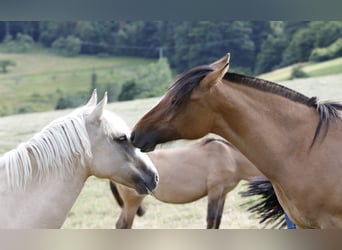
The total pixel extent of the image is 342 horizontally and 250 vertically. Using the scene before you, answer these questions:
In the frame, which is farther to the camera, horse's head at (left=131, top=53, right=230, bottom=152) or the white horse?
horse's head at (left=131, top=53, right=230, bottom=152)

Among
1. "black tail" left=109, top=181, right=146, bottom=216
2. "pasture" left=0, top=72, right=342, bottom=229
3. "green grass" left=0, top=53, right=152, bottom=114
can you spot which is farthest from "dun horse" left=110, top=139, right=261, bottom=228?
"green grass" left=0, top=53, right=152, bottom=114

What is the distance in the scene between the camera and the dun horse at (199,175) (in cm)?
412

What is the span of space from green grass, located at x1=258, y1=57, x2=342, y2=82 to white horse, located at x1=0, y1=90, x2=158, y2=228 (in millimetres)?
2737

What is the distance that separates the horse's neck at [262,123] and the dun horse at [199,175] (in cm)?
198

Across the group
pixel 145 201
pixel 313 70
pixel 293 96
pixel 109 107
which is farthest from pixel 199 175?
pixel 293 96

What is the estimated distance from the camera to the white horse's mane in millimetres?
1982

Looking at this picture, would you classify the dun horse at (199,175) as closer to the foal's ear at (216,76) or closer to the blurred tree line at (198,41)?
the blurred tree line at (198,41)

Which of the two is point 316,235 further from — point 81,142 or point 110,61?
point 110,61

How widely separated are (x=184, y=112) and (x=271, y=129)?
1.01 ft

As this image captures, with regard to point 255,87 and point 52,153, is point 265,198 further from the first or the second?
point 52,153

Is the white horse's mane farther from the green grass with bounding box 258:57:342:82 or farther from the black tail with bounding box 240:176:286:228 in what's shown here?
the green grass with bounding box 258:57:342:82

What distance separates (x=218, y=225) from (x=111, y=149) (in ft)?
7.03

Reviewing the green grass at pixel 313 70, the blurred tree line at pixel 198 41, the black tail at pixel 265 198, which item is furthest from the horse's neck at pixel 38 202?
the green grass at pixel 313 70

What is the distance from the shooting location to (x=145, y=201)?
174 inches
